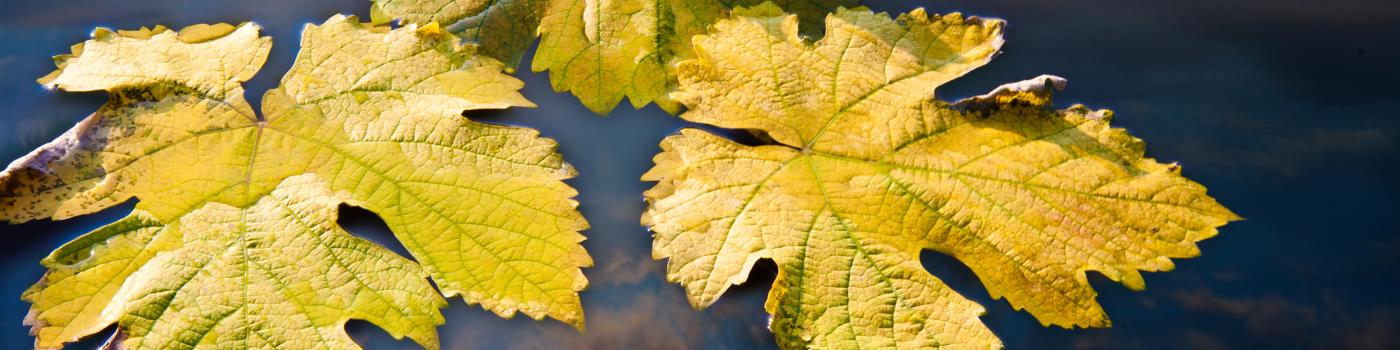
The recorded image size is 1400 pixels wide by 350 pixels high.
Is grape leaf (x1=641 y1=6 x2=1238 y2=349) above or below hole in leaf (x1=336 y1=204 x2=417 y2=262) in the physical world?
above

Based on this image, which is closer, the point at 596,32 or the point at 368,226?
the point at 368,226

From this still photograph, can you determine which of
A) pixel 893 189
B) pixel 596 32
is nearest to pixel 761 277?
pixel 893 189

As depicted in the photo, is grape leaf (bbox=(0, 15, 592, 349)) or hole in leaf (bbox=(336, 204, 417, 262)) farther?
hole in leaf (bbox=(336, 204, 417, 262))

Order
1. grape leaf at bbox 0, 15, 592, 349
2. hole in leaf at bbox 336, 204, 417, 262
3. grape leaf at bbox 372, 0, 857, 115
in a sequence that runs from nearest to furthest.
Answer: grape leaf at bbox 0, 15, 592, 349, hole in leaf at bbox 336, 204, 417, 262, grape leaf at bbox 372, 0, 857, 115

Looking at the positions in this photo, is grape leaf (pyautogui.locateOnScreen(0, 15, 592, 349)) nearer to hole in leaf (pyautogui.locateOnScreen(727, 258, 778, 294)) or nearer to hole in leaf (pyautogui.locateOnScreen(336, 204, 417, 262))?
hole in leaf (pyautogui.locateOnScreen(336, 204, 417, 262))

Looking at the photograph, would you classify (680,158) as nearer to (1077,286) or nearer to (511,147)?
(511,147)

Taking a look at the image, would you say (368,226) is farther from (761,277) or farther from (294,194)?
(761,277)

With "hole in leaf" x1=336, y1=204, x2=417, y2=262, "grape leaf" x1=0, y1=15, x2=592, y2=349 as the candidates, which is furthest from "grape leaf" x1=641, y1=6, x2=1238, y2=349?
"hole in leaf" x1=336, y1=204, x2=417, y2=262

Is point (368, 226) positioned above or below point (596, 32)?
below
